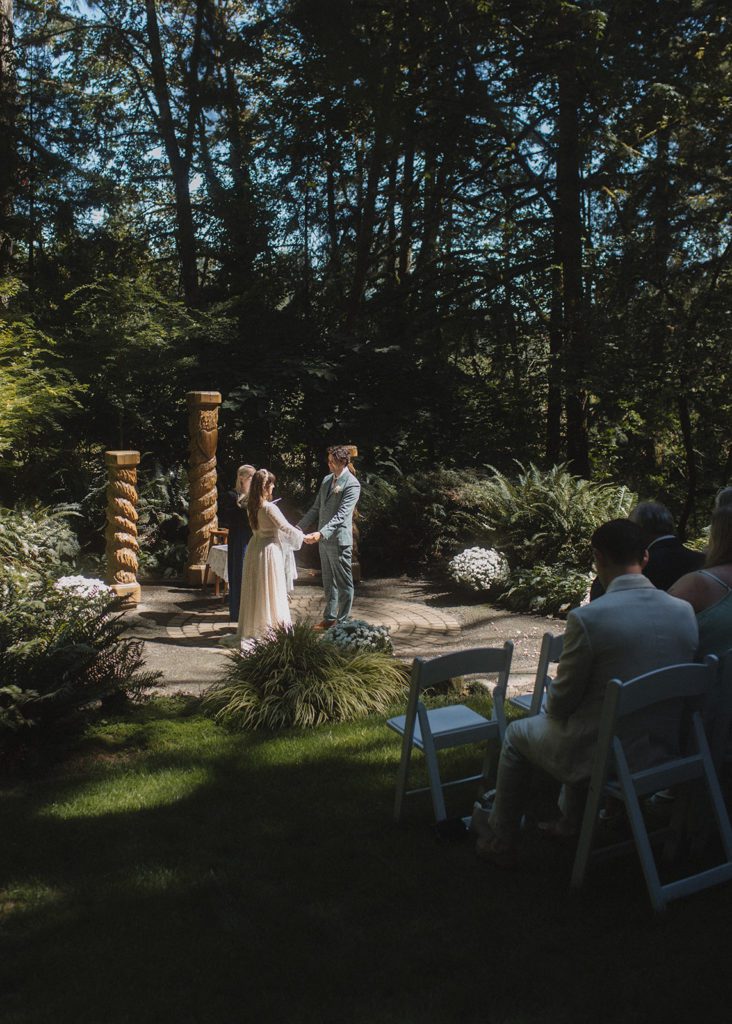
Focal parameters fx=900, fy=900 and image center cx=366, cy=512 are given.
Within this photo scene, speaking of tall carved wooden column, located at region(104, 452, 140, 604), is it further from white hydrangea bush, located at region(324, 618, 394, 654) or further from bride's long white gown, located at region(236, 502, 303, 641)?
white hydrangea bush, located at region(324, 618, 394, 654)

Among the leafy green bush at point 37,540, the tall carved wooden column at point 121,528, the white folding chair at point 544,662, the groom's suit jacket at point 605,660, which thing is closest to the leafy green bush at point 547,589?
the tall carved wooden column at point 121,528

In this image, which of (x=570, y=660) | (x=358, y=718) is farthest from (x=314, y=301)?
(x=570, y=660)

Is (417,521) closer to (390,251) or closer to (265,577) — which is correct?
(265,577)

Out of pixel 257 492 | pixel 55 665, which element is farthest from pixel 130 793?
pixel 257 492

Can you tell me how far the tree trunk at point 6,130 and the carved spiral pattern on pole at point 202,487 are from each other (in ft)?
20.4

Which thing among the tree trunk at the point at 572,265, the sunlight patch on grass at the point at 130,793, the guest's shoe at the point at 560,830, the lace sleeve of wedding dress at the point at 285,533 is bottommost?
the sunlight patch on grass at the point at 130,793

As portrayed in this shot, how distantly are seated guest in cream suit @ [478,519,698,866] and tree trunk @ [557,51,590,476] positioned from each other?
Answer: 10.6 m

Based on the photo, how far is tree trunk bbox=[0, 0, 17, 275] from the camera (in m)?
15.1

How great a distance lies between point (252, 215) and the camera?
17.3 metres

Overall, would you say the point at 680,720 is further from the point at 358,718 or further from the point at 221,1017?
the point at 358,718

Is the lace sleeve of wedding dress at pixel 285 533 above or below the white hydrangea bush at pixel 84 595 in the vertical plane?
above

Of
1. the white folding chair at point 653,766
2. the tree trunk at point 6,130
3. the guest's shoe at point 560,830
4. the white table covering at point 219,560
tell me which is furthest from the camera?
the tree trunk at point 6,130

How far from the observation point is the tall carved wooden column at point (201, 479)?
36.8ft

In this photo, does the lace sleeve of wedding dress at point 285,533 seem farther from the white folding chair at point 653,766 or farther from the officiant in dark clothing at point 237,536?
the white folding chair at point 653,766
